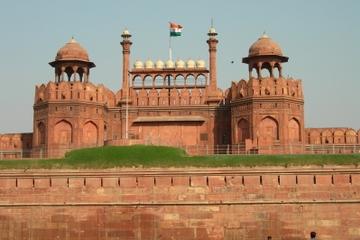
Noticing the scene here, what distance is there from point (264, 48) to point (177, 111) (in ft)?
18.7

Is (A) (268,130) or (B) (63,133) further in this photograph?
(B) (63,133)

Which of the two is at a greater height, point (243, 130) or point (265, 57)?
point (265, 57)

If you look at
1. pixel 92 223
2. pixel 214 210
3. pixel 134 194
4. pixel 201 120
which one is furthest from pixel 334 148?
pixel 92 223

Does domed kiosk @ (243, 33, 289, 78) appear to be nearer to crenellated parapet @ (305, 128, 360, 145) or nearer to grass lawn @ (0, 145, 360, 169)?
crenellated parapet @ (305, 128, 360, 145)

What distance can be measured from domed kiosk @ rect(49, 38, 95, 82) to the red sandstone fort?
0.05m

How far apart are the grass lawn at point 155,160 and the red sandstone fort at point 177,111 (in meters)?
3.31

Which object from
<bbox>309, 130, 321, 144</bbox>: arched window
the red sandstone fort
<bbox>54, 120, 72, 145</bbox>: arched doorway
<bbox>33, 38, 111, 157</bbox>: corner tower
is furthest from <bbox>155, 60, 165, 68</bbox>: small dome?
<bbox>309, 130, 321, 144</bbox>: arched window

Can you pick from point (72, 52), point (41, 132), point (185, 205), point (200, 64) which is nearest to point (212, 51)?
point (200, 64)

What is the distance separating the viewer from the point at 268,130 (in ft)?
89.6

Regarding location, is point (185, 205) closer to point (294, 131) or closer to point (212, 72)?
point (294, 131)

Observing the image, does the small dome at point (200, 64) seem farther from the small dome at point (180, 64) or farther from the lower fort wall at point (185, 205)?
the lower fort wall at point (185, 205)

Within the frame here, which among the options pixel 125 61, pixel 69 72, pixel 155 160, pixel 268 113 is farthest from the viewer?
pixel 125 61

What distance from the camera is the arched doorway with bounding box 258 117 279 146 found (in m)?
27.1

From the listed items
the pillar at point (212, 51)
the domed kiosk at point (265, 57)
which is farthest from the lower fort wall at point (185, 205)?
the pillar at point (212, 51)
